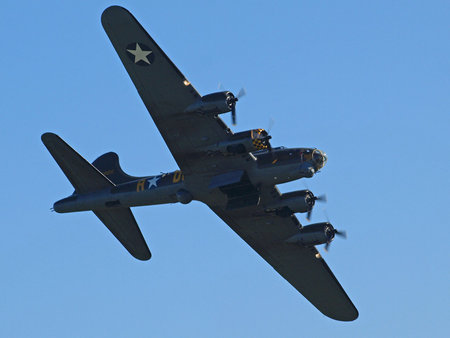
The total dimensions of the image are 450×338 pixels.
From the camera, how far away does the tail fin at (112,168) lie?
175ft

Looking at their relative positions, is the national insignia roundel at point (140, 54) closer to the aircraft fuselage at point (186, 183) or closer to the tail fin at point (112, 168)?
the aircraft fuselage at point (186, 183)

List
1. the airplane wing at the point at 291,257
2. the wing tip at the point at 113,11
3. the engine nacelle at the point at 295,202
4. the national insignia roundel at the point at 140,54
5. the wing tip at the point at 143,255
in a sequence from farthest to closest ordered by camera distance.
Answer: the wing tip at the point at 143,255 < the airplane wing at the point at 291,257 < the engine nacelle at the point at 295,202 < the national insignia roundel at the point at 140,54 < the wing tip at the point at 113,11

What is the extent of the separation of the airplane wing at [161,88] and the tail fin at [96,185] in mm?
6898

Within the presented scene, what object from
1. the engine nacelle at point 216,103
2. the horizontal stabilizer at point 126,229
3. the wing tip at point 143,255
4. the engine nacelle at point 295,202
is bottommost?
the wing tip at point 143,255

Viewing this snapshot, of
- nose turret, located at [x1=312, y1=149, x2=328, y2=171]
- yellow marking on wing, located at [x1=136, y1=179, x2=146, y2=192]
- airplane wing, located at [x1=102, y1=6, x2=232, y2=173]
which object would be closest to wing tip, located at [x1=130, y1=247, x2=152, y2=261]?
yellow marking on wing, located at [x1=136, y1=179, x2=146, y2=192]

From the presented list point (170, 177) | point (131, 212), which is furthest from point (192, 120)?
point (131, 212)

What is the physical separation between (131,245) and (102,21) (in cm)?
1522

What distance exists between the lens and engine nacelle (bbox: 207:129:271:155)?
44.9m

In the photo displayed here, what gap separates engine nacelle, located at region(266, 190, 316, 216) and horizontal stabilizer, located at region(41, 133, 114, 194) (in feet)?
33.2

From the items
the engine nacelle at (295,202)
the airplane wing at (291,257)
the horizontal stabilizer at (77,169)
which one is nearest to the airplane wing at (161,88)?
the engine nacelle at (295,202)

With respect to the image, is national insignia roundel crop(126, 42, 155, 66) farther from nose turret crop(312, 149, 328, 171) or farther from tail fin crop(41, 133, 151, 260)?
nose turret crop(312, 149, 328, 171)

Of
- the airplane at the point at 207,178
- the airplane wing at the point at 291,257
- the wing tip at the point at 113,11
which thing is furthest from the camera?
the airplane wing at the point at 291,257

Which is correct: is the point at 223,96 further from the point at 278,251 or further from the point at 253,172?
the point at 278,251

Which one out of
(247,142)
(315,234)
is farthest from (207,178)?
(315,234)
